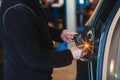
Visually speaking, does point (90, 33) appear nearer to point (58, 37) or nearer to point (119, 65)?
point (119, 65)

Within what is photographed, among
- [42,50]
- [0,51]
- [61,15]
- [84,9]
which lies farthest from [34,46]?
[61,15]

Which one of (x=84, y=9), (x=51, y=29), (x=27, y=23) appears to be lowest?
(x=84, y=9)

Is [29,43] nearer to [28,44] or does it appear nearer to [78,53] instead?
[28,44]

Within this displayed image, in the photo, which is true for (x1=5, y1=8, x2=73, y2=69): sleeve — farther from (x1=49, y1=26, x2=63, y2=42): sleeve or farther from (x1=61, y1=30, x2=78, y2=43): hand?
(x1=49, y1=26, x2=63, y2=42): sleeve

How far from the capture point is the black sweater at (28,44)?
4.67 feet

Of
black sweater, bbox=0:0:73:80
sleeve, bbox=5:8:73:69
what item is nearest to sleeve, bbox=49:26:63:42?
black sweater, bbox=0:0:73:80

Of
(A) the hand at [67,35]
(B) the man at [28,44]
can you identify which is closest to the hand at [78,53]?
(B) the man at [28,44]

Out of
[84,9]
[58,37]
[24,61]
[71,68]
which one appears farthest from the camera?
[84,9]

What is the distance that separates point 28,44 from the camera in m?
1.42

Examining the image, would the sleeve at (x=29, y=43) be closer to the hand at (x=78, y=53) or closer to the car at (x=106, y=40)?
the hand at (x=78, y=53)

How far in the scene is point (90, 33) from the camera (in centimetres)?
148

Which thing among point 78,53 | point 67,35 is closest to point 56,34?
point 67,35

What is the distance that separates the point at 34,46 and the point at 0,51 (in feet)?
4.42

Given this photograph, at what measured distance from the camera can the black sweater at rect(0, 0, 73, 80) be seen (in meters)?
1.42
